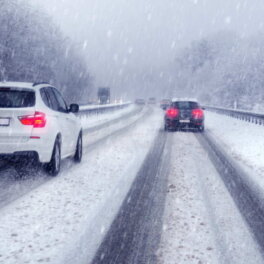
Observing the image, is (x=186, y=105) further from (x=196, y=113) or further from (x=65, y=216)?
(x=65, y=216)

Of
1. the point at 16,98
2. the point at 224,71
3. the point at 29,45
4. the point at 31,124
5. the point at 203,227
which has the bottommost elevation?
the point at 203,227

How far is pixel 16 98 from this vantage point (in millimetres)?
7766

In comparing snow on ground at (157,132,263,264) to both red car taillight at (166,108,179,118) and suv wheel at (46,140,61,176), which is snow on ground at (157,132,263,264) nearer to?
suv wheel at (46,140,61,176)

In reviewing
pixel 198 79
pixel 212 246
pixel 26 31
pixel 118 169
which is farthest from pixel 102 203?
pixel 198 79

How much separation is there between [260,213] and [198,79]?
8466cm

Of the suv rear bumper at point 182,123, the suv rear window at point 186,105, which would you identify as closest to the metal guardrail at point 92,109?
the suv rear bumper at point 182,123

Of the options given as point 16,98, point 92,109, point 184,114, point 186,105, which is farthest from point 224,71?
point 16,98

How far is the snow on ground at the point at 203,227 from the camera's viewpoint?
4078 mm

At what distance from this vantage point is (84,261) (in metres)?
3.91

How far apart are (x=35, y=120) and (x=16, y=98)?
1.99 feet

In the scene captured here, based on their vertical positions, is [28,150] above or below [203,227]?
above

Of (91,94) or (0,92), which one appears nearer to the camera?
(0,92)

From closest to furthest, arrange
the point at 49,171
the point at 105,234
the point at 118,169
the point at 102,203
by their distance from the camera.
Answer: the point at 105,234 < the point at 102,203 < the point at 49,171 < the point at 118,169

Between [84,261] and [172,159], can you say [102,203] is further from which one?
[172,159]
